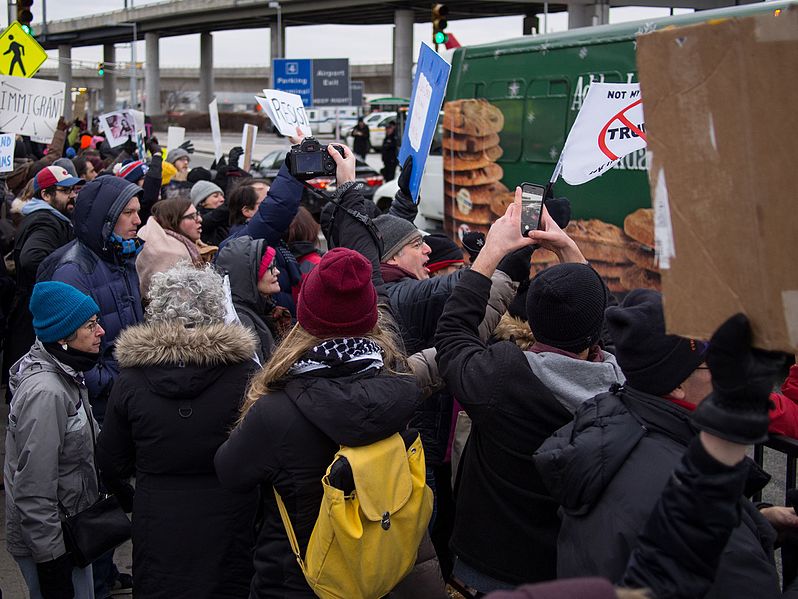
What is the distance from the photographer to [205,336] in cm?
318

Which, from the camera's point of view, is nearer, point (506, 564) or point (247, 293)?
point (506, 564)

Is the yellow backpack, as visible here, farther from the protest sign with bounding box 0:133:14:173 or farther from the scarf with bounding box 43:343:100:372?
the protest sign with bounding box 0:133:14:173

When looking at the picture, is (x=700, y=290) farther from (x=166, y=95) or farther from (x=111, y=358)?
(x=166, y=95)

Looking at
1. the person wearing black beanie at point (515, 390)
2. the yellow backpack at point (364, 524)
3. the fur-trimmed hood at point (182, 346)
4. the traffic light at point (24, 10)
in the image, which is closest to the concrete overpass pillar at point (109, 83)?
the traffic light at point (24, 10)

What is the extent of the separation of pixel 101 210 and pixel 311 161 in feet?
4.30

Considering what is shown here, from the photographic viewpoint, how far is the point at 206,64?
6700 centimetres

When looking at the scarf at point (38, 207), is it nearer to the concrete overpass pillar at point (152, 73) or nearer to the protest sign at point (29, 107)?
the protest sign at point (29, 107)

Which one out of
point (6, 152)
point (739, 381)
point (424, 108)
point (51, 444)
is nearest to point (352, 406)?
point (739, 381)

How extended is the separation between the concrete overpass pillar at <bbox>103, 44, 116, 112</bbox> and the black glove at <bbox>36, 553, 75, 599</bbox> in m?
65.9

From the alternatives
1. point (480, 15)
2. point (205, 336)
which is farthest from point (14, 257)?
point (480, 15)

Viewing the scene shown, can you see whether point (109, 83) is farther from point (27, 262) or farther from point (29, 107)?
point (27, 262)

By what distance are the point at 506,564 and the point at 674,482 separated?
51.0 inches

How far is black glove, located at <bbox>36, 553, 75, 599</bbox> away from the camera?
11.6 ft

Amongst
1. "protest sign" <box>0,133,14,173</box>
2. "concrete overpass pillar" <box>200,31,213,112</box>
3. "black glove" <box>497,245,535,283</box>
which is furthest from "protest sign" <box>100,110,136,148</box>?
"concrete overpass pillar" <box>200,31,213,112</box>
